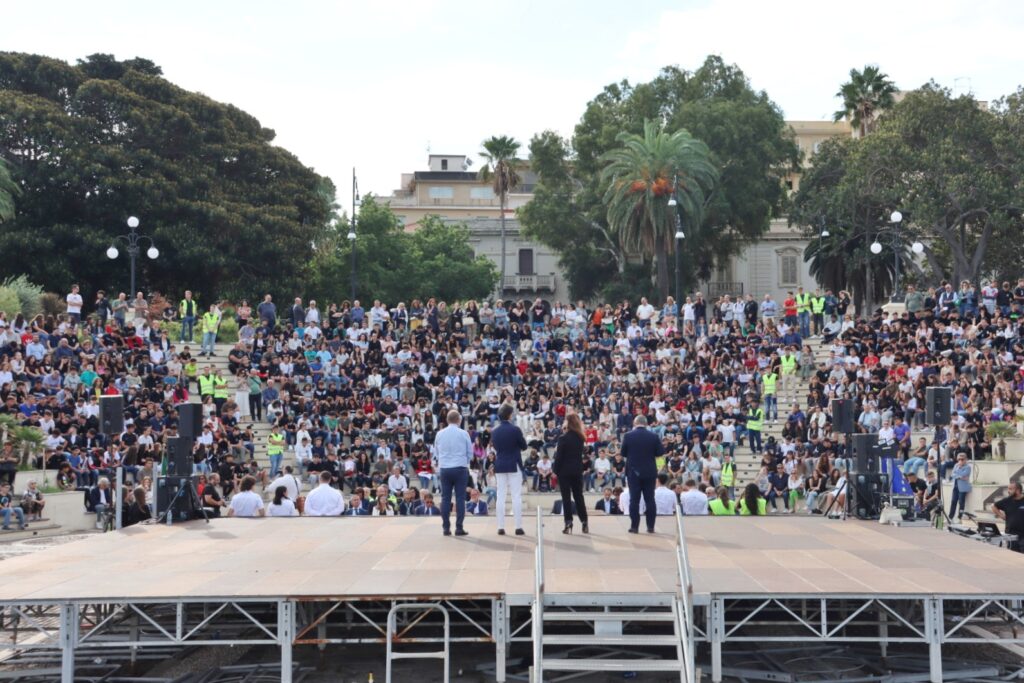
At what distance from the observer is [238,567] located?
485 inches

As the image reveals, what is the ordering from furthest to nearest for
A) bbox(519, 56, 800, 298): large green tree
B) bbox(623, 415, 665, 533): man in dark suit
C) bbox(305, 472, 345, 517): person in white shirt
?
1. bbox(519, 56, 800, 298): large green tree
2. bbox(305, 472, 345, 517): person in white shirt
3. bbox(623, 415, 665, 533): man in dark suit

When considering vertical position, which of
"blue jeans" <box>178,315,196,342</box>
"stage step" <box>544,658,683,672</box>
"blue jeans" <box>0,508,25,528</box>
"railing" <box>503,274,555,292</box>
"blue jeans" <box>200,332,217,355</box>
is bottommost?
"blue jeans" <box>0,508,25,528</box>

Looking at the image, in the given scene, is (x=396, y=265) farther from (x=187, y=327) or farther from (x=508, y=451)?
(x=508, y=451)

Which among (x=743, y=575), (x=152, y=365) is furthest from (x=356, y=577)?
(x=152, y=365)

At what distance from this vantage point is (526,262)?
67375 mm

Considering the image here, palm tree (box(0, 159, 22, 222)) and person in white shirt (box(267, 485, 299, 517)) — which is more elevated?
palm tree (box(0, 159, 22, 222))

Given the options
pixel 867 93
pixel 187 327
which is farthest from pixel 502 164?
pixel 187 327

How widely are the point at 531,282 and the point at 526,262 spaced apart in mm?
1741

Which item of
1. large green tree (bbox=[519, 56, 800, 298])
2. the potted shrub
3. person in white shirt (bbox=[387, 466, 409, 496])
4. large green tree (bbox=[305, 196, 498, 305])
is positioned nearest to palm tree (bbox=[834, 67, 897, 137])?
large green tree (bbox=[519, 56, 800, 298])

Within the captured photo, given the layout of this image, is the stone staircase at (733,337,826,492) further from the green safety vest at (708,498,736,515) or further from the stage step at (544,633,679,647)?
the stage step at (544,633,679,647)

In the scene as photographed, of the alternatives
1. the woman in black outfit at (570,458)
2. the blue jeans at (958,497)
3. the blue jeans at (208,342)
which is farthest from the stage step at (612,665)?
the blue jeans at (208,342)

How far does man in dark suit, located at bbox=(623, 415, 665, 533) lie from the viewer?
1364 cm

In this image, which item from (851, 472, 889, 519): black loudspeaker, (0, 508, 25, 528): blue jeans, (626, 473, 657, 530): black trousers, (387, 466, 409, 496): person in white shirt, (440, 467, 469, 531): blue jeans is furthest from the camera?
(0, 508, 25, 528): blue jeans

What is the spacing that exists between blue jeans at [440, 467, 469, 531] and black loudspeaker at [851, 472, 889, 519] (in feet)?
18.2
